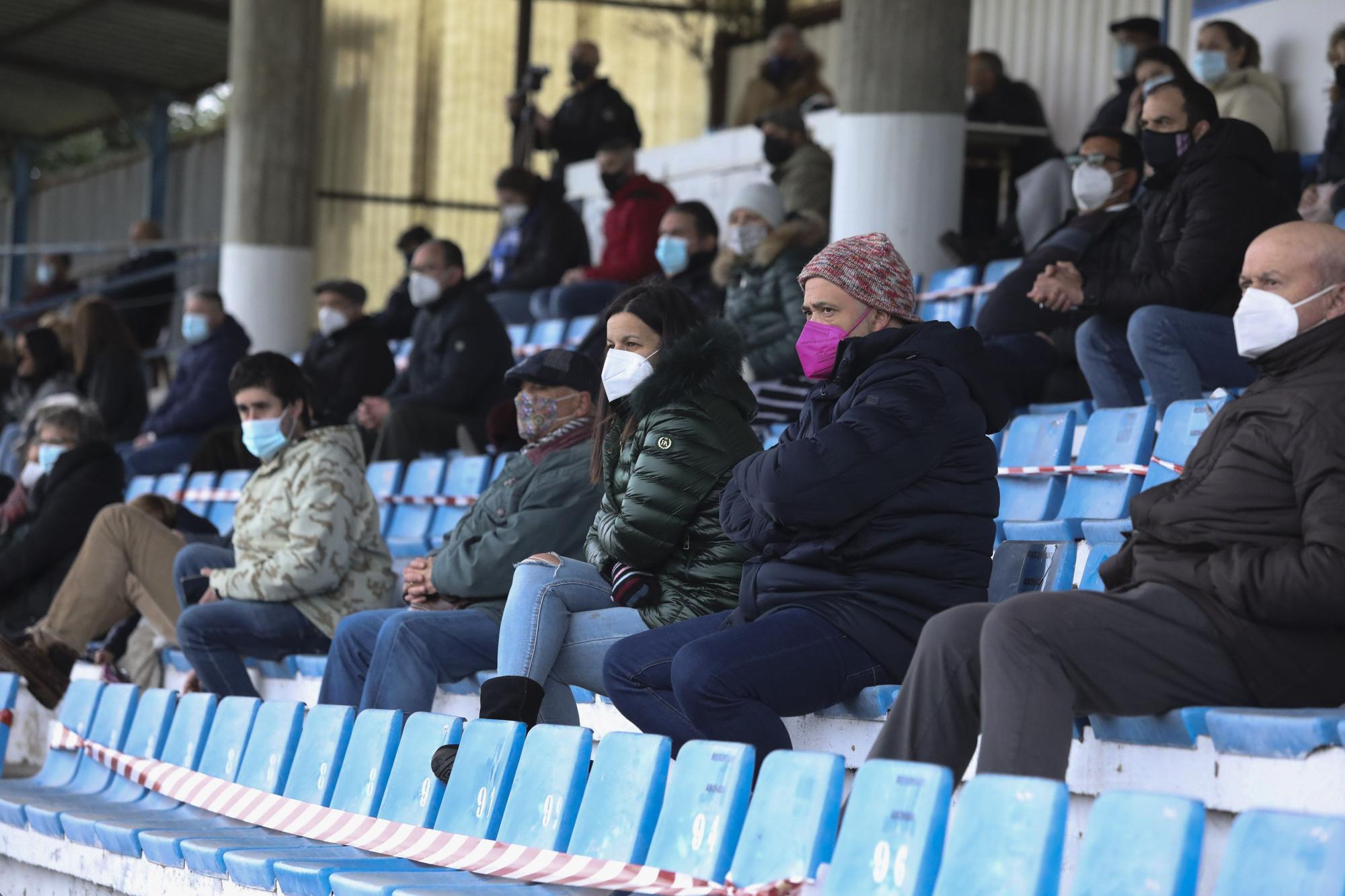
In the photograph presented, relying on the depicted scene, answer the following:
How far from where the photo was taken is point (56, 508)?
6512 millimetres

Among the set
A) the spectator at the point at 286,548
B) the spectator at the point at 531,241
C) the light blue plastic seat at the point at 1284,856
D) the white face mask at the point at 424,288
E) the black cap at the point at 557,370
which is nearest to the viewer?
the light blue plastic seat at the point at 1284,856

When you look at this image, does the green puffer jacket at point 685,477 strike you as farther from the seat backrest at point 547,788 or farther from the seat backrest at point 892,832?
the seat backrest at point 892,832

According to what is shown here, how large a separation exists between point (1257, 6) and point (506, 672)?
18.2ft

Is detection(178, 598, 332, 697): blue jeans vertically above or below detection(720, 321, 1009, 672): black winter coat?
below

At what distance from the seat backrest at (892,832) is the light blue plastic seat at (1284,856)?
40 cm

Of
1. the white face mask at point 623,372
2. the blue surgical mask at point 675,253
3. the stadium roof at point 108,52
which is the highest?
the stadium roof at point 108,52

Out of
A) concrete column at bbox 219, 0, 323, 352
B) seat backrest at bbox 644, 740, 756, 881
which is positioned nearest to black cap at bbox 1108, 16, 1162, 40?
seat backrest at bbox 644, 740, 756, 881

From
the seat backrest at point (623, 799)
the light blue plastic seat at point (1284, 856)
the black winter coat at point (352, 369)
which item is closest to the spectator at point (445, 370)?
the black winter coat at point (352, 369)

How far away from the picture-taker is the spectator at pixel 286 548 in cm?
500

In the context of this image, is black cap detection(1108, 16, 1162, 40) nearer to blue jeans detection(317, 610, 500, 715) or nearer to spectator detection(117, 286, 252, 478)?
spectator detection(117, 286, 252, 478)

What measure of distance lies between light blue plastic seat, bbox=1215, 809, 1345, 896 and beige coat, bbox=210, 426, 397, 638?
343 centimetres

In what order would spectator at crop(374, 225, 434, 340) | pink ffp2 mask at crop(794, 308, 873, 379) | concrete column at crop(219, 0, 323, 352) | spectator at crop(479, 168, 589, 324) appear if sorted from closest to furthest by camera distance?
pink ffp2 mask at crop(794, 308, 873, 379), spectator at crop(479, 168, 589, 324), spectator at crop(374, 225, 434, 340), concrete column at crop(219, 0, 323, 352)

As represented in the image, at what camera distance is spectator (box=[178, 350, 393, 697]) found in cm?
500

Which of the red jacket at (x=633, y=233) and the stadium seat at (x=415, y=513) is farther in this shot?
the red jacket at (x=633, y=233)
